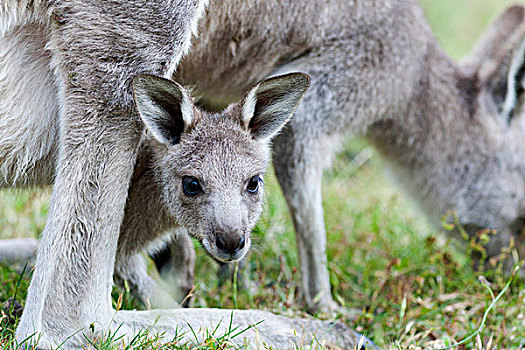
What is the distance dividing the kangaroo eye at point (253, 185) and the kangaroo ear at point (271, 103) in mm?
269

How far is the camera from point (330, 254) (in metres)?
5.02

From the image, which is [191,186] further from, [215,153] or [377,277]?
[377,277]

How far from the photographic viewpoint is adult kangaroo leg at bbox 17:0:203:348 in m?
3.15

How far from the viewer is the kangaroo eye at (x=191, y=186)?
3.27m

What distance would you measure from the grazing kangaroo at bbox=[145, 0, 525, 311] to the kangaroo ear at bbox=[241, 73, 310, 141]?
0.68 meters

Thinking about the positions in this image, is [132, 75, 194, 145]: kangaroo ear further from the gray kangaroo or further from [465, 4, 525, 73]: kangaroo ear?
[465, 4, 525, 73]: kangaroo ear

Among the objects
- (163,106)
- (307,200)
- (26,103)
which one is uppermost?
(163,106)

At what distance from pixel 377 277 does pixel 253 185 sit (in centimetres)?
171

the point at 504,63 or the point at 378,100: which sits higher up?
the point at 504,63

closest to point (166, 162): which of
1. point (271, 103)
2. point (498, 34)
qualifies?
point (271, 103)

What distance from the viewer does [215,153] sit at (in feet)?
10.8

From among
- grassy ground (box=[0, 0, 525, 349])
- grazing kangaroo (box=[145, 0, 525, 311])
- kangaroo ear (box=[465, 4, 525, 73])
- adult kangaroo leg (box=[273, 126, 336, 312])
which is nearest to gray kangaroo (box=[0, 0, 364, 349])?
grassy ground (box=[0, 0, 525, 349])

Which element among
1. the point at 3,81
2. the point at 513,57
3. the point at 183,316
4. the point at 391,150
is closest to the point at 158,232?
the point at 183,316

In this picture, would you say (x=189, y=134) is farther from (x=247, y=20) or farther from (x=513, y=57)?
(x=513, y=57)
